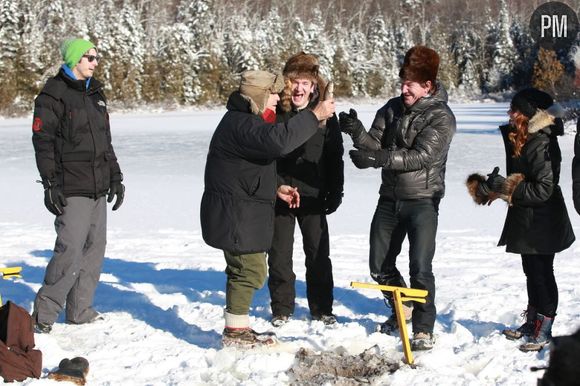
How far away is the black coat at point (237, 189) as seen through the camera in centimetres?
370

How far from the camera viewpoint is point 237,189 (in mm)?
3756

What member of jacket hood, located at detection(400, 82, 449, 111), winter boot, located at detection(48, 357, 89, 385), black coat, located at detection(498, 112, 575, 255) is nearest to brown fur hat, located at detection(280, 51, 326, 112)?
jacket hood, located at detection(400, 82, 449, 111)

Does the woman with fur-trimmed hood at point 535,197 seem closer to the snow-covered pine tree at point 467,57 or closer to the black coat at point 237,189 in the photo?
the black coat at point 237,189

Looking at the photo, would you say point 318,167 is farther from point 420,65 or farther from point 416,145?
point 420,65

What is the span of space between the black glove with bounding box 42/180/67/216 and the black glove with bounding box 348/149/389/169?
162 cm

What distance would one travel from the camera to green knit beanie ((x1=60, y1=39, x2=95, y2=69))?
4121 mm

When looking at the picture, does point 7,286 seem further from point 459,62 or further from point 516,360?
point 459,62

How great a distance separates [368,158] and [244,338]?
3.76ft

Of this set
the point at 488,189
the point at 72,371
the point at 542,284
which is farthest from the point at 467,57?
the point at 72,371

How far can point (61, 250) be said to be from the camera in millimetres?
4117

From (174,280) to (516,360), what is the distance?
295 cm

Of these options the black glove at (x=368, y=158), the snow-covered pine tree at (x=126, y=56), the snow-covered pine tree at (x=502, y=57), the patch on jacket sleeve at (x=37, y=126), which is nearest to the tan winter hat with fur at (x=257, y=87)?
the black glove at (x=368, y=158)

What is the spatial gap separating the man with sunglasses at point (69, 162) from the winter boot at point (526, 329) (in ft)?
7.98

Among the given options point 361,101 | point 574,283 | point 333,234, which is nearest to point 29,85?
point 361,101
